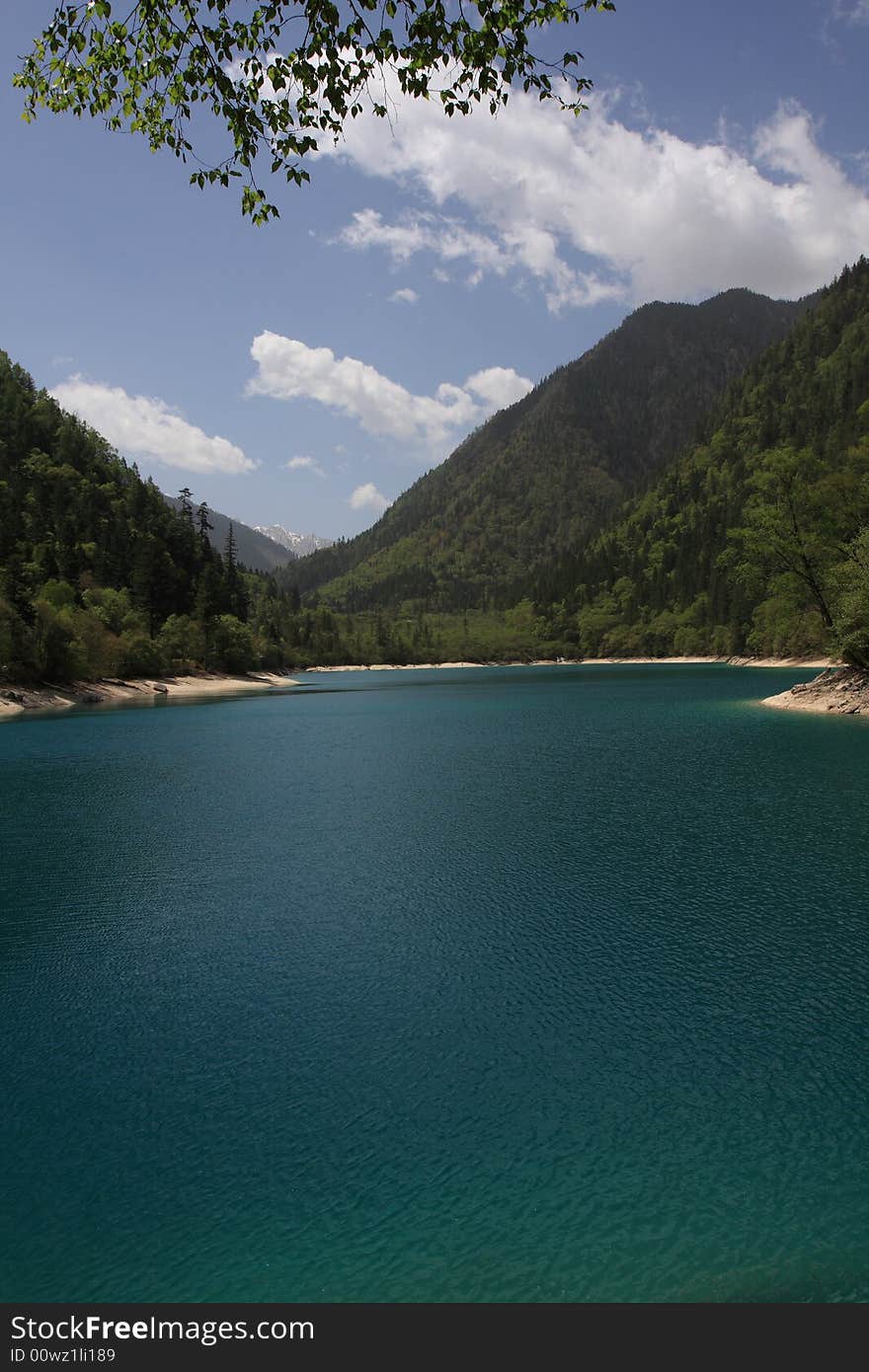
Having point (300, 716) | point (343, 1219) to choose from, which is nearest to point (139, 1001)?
point (343, 1219)

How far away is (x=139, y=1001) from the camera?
561 inches

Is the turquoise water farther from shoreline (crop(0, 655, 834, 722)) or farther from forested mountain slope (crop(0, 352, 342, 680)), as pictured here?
forested mountain slope (crop(0, 352, 342, 680))

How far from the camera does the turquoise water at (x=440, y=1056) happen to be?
25.3 feet

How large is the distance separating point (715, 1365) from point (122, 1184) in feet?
22.5

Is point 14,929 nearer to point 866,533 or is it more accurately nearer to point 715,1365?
point 715,1365

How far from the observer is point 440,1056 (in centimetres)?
1193

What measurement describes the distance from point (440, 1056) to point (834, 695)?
63.8m

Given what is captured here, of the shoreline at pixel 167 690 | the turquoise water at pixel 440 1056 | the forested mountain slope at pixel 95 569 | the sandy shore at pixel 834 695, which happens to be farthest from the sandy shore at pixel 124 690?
the sandy shore at pixel 834 695

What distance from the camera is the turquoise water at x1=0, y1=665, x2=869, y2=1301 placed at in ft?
25.3

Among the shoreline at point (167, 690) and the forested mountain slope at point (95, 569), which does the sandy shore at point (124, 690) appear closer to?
the shoreline at point (167, 690)

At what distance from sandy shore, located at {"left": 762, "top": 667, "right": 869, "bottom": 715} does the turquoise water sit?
123ft

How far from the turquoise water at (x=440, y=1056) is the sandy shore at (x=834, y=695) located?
37.4m

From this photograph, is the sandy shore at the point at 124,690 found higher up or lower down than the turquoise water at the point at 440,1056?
higher up

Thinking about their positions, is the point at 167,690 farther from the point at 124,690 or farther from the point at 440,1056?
the point at 440,1056
